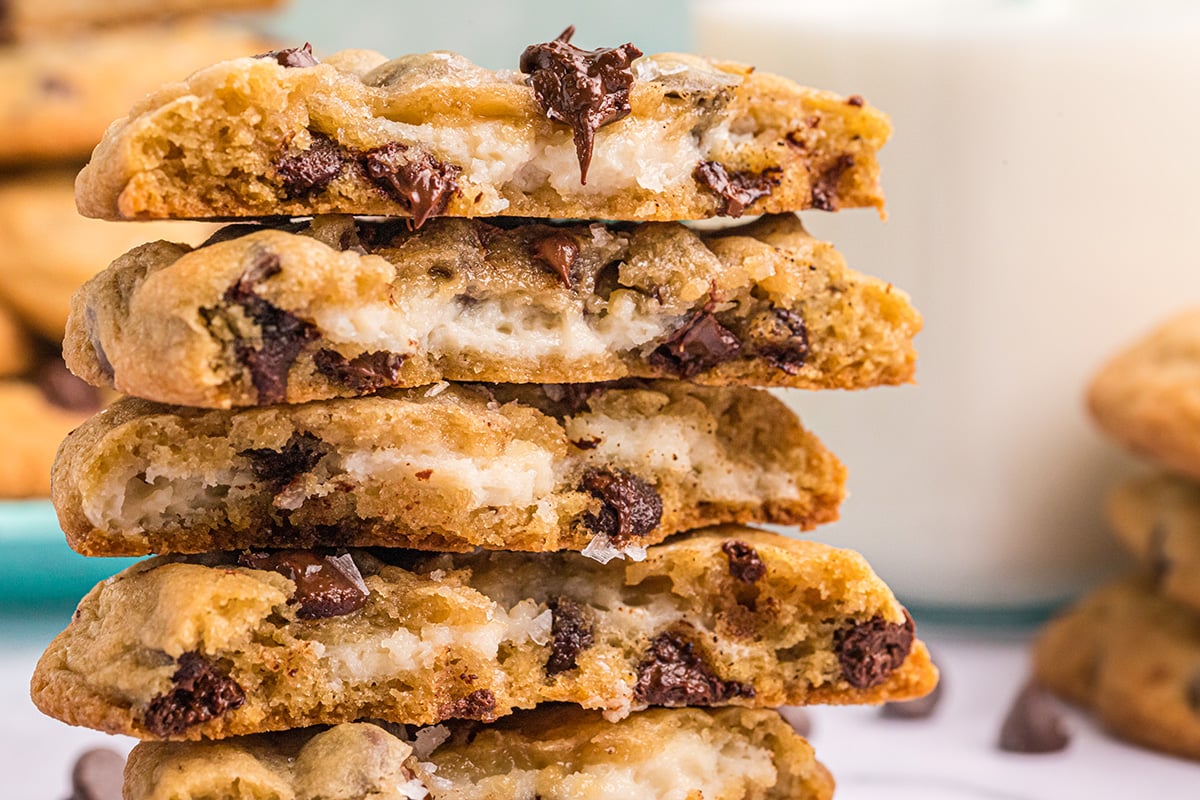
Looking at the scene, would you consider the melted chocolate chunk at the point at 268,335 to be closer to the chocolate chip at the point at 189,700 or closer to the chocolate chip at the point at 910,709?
the chocolate chip at the point at 189,700

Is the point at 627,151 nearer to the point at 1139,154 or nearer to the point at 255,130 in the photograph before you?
the point at 255,130

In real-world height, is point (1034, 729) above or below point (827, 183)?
below

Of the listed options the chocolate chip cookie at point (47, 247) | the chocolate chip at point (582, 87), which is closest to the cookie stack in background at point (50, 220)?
the chocolate chip cookie at point (47, 247)

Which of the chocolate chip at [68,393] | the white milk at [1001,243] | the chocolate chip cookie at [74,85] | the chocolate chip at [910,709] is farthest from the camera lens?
the chocolate chip at [68,393]

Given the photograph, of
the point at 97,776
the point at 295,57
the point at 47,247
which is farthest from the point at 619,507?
the point at 47,247

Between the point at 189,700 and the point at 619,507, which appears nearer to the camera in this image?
the point at 189,700

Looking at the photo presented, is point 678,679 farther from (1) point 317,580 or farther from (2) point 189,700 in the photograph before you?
(2) point 189,700
